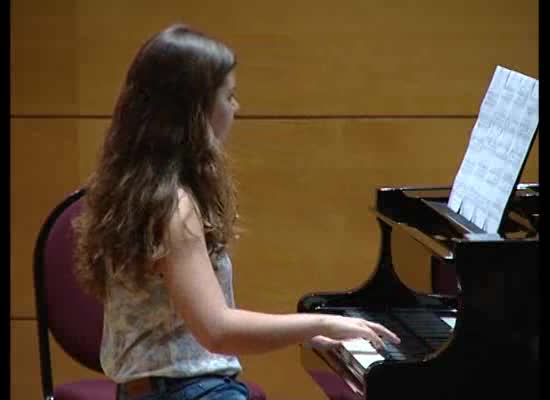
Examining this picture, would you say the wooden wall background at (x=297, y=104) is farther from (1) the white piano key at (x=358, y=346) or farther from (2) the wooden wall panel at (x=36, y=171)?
(1) the white piano key at (x=358, y=346)

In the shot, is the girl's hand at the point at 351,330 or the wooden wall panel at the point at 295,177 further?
the wooden wall panel at the point at 295,177

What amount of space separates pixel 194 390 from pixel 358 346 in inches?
14.0

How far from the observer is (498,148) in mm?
2193

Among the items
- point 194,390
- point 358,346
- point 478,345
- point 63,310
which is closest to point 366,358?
point 358,346

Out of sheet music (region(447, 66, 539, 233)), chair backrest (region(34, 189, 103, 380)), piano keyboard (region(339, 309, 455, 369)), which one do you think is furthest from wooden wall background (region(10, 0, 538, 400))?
sheet music (region(447, 66, 539, 233))

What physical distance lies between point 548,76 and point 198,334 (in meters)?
0.71

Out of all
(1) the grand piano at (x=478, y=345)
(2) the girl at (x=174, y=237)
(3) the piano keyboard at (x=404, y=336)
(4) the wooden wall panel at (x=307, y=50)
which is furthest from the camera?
(4) the wooden wall panel at (x=307, y=50)

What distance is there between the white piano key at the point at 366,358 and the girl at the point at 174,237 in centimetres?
4

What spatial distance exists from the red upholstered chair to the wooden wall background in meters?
0.88

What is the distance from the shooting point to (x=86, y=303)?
261 cm

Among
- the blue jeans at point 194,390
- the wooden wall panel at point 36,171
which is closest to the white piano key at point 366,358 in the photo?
the blue jeans at point 194,390

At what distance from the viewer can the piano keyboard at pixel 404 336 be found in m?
2.15

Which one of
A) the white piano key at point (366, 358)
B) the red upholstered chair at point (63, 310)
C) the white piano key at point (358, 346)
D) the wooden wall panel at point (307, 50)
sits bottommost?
the red upholstered chair at point (63, 310)

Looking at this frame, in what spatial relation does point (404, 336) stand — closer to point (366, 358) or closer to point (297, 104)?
point (366, 358)
